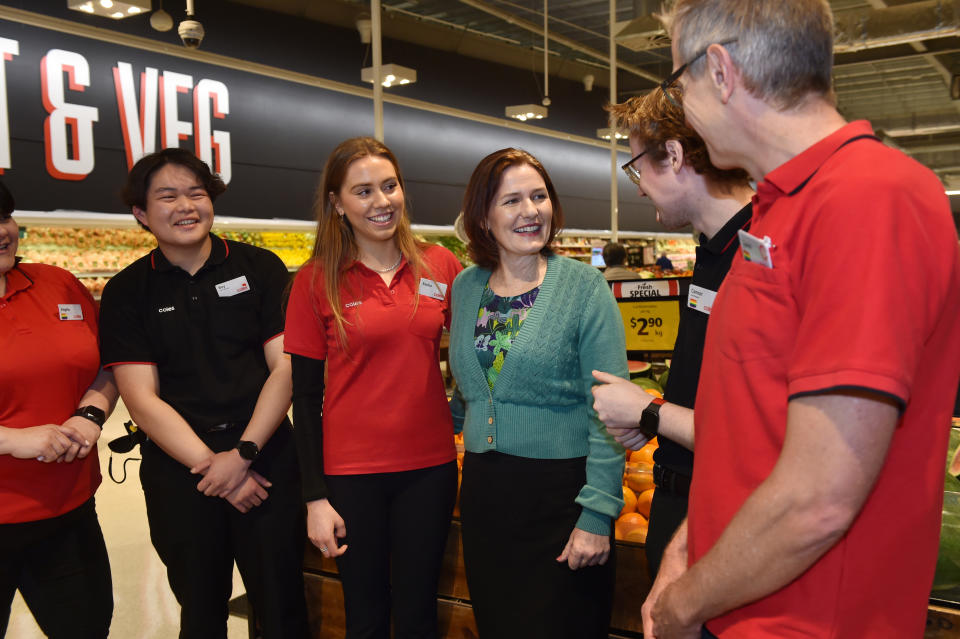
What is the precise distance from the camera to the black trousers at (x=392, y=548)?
2057mm

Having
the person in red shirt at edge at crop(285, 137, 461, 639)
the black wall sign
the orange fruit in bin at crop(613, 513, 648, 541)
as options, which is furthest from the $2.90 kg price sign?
the black wall sign

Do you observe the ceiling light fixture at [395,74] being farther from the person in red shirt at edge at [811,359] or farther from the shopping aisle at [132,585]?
the person in red shirt at edge at [811,359]

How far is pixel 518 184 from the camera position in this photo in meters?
1.99

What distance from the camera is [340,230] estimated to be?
2273mm

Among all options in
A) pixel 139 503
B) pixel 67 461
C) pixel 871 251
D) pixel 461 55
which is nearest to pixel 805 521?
pixel 871 251

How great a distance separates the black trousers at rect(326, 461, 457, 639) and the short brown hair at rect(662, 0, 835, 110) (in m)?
1.47

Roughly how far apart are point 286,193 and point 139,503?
4741mm

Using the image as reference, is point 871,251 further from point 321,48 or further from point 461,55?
point 461,55

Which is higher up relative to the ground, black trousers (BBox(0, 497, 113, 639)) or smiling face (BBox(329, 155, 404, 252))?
smiling face (BBox(329, 155, 404, 252))

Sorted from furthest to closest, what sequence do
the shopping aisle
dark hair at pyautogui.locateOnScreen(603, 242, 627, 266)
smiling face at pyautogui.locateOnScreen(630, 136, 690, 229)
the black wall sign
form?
dark hair at pyautogui.locateOnScreen(603, 242, 627, 266)
the black wall sign
the shopping aisle
smiling face at pyautogui.locateOnScreen(630, 136, 690, 229)

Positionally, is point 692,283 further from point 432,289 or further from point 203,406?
point 203,406

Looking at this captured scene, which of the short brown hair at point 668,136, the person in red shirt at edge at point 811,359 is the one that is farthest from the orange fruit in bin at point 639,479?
the person in red shirt at edge at point 811,359

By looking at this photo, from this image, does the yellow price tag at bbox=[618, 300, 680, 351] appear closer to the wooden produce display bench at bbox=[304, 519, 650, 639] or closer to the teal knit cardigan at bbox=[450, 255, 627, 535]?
the wooden produce display bench at bbox=[304, 519, 650, 639]

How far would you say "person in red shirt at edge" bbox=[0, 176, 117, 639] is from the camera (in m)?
2.11
